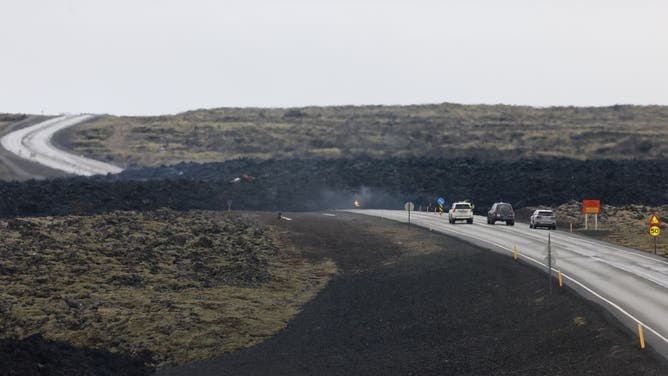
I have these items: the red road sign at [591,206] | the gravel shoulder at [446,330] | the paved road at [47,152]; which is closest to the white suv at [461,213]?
the red road sign at [591,206]

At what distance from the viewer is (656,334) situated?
2858cm

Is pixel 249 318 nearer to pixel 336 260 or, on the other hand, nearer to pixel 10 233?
pixel 336 260

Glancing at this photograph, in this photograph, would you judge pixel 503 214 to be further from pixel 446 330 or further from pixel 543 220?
pixel 446 330

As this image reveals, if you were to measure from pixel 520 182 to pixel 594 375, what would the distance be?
77.0m

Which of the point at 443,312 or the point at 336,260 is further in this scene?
the point at 336,260

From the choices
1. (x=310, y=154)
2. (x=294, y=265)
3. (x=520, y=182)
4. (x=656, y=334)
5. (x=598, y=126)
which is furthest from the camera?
(x=598, y=126)

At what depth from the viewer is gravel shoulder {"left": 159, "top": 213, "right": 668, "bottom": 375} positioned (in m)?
27.8

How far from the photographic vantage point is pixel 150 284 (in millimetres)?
45594

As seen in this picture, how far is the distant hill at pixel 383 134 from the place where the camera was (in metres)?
140

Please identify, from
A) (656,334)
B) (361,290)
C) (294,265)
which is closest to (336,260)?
(294,265)

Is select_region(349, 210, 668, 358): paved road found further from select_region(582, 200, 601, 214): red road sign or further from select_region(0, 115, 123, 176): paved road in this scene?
select_region(0, 115, 123, 176): paved road

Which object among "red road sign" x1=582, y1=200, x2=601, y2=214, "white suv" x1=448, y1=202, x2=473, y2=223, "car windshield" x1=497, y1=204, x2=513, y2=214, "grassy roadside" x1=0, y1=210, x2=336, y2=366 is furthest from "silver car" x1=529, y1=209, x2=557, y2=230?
"grassy roadside" x1=0, y1=210, x2=336, y2=366

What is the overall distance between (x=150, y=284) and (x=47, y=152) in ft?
316

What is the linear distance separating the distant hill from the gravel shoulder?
89.5m
